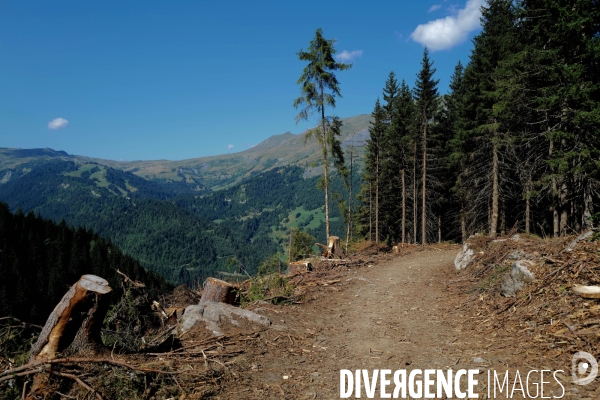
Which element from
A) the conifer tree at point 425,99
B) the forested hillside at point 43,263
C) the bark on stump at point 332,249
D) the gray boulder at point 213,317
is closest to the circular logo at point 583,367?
the gray boulder at point 213,317

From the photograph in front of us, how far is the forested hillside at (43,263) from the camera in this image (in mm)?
46531

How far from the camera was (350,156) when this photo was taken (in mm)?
31406

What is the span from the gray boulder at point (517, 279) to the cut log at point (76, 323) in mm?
7957

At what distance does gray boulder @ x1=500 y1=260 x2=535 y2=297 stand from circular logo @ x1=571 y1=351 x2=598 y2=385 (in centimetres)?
274

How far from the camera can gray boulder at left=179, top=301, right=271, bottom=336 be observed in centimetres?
662

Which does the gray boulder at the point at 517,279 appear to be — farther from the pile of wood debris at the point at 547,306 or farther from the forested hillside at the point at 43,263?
the forested hillside at the point at 43,263

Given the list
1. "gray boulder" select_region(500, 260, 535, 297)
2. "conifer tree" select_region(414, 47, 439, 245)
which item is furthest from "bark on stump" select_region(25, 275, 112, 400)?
"conifer tree" select_region(414, 47, 439, 245)

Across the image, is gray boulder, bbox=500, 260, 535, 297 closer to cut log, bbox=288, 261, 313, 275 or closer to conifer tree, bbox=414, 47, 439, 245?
cut log, bbox=288, 261, 313, 275

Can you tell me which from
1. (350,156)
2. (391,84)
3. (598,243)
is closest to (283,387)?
(598,243)

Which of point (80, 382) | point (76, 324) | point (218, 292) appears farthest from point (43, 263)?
point (80, 382)

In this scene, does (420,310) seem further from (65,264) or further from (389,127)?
(65,264)

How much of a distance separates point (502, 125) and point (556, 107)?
12.9ft

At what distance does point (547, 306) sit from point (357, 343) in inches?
138

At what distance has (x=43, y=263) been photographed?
58.5 m
